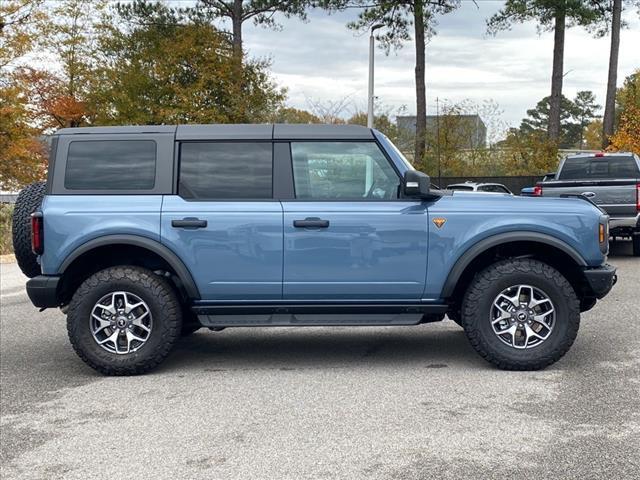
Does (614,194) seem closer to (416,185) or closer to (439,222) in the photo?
(439,222)

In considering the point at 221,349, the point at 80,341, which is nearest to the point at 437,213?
the point at 221,349

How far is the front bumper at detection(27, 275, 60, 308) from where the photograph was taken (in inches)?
221

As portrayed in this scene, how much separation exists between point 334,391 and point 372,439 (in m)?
1.05

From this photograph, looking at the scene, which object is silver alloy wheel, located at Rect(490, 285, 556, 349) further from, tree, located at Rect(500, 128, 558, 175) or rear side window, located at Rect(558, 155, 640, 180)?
tree, located at Rect(500, 128, 558, 175)

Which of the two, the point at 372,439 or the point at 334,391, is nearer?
the point at 372,439

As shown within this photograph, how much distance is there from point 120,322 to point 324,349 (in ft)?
6.22

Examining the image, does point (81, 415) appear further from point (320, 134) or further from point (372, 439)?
point (320, 134)

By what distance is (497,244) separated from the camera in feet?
18.3

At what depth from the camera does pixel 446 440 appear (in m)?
4.14

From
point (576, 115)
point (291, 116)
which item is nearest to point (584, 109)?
point (576, 115)

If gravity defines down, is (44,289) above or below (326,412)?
above

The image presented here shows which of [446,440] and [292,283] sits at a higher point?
[292,283]

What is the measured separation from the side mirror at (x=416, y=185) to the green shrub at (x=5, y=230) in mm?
13211

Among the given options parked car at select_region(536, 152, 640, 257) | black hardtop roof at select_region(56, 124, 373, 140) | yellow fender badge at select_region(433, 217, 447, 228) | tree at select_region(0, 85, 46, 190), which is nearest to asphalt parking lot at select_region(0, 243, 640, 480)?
yellow fender badge at select_region(433, 217, 447, 228)
